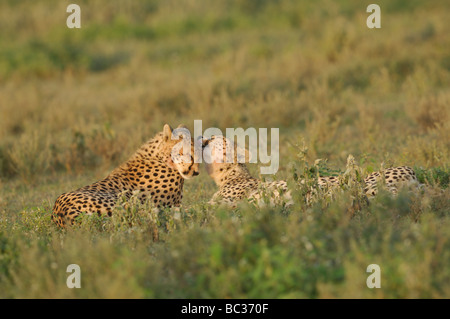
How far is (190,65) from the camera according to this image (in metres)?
15.2

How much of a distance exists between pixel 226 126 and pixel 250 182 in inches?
142

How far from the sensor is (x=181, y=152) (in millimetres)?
6637

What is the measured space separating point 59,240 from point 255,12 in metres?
16.5

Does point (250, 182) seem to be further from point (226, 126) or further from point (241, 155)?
point (226, 126)

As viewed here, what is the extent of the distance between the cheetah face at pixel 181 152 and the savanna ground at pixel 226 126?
2.73 ft

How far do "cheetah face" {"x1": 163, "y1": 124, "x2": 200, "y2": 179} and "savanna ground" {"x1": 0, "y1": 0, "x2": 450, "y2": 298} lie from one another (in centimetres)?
83

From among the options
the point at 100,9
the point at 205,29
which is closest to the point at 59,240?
the point at 205,29

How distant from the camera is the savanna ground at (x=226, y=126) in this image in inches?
163

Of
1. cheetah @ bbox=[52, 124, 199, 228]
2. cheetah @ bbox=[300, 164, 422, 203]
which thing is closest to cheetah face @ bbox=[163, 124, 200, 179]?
cheetah @ bbox=[52, 124, 199, 228]

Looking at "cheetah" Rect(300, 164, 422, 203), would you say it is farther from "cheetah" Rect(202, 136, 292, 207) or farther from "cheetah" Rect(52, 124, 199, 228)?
"cheetah" Rect(52, 124, 199, 228)

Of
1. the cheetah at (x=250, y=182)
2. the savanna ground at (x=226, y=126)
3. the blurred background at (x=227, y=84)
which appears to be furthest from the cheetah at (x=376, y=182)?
the blurred background at (x=227, y=84)

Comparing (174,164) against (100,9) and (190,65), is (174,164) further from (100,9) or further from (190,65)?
(100,9)

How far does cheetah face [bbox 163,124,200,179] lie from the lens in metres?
6.63

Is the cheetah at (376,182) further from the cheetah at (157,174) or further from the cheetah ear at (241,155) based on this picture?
the cheetah at (157,174)
